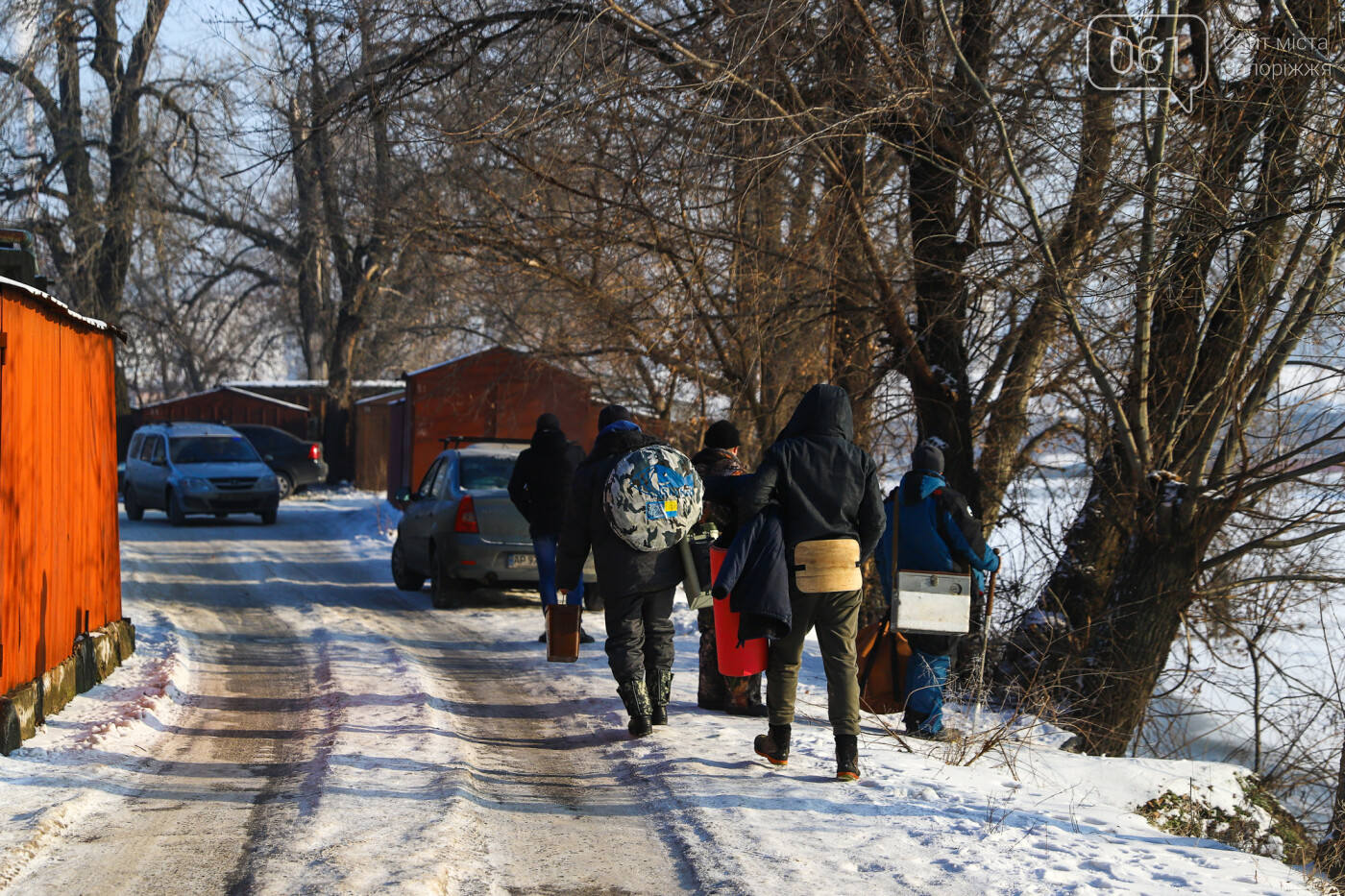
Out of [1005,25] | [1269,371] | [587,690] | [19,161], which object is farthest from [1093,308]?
[19,161]

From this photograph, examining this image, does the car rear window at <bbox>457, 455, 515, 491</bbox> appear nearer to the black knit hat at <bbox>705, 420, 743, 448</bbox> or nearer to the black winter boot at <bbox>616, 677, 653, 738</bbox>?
the black knit hat at <bbox>705, 420, 743, 448</bbox>

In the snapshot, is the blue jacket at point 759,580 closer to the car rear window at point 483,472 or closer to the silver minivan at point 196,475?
the car rear window at point 483,472

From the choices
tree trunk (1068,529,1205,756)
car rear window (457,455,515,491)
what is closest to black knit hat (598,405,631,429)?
tree trunk (1068,529,1205,756)

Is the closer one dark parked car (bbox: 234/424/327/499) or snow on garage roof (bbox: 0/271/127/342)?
snow on garage roof (bbox: 0/271/127/342)

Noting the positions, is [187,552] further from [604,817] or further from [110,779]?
[604,817]

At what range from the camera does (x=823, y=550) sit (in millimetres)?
5293

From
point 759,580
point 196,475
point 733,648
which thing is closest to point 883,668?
point 733,648

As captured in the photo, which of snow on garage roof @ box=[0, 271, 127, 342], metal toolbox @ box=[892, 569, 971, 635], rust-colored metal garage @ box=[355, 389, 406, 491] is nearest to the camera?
snow on garage roof @ box=[0, 271, 127, 342]

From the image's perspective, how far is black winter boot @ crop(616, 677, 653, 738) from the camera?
6.06m

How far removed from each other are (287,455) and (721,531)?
80.8ft

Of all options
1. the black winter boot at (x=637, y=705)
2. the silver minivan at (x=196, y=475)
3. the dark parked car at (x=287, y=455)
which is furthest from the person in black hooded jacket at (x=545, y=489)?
the dark parked car at (x=287, y=455)

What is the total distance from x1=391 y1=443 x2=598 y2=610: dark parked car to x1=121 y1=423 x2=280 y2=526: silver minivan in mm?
10061

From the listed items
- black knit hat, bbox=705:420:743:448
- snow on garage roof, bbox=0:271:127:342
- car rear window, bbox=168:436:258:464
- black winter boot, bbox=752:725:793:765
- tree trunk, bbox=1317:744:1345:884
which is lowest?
tree trunk, bbox=1317:744:1345:884

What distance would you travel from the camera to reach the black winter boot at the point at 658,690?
6.26 m
